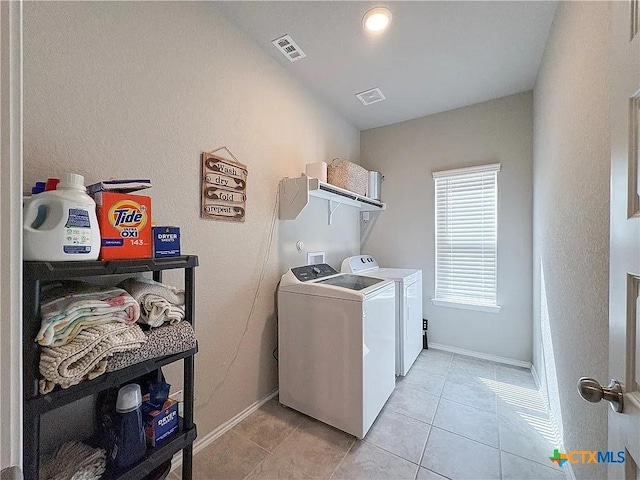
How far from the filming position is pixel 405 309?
227cm

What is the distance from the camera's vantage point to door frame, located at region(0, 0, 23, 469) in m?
0.46

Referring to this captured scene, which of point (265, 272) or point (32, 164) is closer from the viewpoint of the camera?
point (32, 164)

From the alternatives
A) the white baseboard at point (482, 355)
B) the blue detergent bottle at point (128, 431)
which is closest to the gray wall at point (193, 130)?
the blue detergent bottle at point (128, 431)

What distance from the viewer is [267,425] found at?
167cm

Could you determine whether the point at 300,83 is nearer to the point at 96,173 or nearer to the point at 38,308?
the point at 96,173

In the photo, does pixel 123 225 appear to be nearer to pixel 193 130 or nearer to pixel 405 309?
pixel 193 130

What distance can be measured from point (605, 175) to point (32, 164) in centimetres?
204

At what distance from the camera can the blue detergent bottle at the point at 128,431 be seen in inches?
35.3

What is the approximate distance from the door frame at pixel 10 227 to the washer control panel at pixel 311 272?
1.47 meters

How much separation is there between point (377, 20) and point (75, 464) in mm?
2521

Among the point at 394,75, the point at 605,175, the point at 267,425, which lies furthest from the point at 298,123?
the point at 267,425

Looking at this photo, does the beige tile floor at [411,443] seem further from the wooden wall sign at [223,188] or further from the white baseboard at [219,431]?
the wooden wall sign at [223,188]

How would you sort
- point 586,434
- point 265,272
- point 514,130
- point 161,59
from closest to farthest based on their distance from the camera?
point 586,434, point 161,59, point 265,272, point 514,130

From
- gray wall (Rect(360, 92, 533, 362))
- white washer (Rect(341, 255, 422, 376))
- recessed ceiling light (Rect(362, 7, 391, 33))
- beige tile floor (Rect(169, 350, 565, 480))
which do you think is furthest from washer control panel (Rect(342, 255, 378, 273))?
recessed ceiling light (Rect(362, 7, 391, 33))
